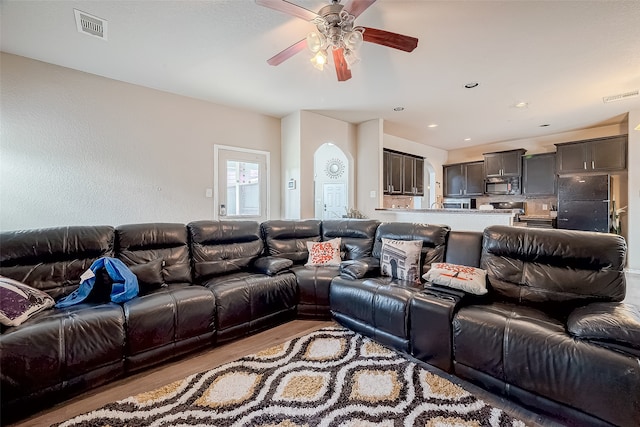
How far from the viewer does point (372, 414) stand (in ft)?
5.08

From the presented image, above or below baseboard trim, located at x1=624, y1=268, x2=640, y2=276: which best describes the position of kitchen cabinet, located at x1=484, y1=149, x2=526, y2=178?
above

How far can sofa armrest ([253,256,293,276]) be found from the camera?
111 inches

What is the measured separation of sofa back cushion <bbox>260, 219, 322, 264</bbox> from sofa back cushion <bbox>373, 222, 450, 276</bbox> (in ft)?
2.96

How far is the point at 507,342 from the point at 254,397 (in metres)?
1.56

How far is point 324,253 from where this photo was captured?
329cm

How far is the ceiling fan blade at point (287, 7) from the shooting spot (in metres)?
1.78

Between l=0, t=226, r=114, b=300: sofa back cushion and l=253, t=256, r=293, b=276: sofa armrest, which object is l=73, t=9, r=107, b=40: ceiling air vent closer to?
l=0, t=226, r=114, b=300: sofa back cushion

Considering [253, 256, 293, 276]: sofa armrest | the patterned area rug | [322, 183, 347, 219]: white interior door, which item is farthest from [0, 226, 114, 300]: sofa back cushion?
[322, 183, 347, 219]: white interior door

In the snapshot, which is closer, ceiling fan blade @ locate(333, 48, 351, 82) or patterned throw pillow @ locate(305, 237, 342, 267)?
ceiling fan blade @ locate(333, 48, 351, 82)

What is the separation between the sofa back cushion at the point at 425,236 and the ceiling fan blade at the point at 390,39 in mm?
1644

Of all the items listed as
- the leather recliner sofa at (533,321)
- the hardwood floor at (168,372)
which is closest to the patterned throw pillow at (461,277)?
the leather recliner sofa at (533,321)

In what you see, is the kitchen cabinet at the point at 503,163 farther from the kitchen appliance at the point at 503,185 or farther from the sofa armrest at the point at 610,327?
the sofa armrest at the point at 610,327

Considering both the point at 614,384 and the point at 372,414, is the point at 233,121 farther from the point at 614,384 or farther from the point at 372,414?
the point at 614,384

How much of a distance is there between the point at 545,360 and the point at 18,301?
10.5ft
